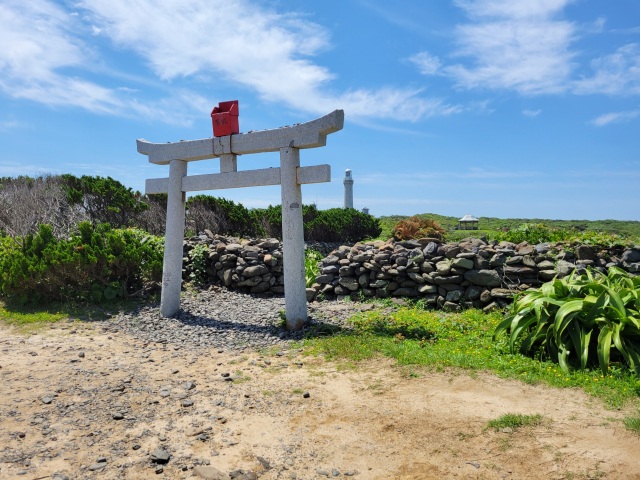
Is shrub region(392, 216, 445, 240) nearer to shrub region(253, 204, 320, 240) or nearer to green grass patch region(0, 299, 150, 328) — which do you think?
shrub region(253, 204, 320, 240)

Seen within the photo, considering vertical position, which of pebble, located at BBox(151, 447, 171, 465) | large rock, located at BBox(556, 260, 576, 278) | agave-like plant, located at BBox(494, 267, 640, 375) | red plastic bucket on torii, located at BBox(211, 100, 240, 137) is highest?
red plastic bucket on torii, located at BBox(211, 100, 240, 137)

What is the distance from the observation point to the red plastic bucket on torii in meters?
7.78

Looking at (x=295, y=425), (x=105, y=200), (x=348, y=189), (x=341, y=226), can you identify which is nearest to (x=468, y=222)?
(x=348, y=189)

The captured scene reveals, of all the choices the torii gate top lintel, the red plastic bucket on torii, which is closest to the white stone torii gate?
the torii gate top lintel

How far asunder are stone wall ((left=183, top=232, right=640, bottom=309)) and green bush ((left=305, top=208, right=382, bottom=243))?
7.35 meters

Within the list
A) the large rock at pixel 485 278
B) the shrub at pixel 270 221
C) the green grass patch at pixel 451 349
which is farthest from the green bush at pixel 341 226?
the green grass patch at pixel 451 349

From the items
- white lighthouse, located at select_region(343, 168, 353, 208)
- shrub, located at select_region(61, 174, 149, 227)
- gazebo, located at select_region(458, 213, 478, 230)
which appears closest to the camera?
shrub, located at select_region(61, 174, 149, 227)

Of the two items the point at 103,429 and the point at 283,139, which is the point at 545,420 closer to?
the point at 103,429

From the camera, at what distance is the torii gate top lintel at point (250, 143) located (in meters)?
6.81

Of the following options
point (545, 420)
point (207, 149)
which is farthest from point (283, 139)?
point (545, 420)

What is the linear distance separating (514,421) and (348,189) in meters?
18.4

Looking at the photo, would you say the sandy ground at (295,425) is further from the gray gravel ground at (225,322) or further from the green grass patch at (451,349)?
the gray gravel ground at (225,322)

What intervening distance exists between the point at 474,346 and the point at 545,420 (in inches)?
81.0

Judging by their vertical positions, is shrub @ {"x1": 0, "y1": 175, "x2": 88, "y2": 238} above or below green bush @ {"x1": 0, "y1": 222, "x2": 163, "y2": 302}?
above
